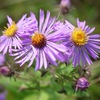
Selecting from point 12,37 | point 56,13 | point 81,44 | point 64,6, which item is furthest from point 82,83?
point 56,13

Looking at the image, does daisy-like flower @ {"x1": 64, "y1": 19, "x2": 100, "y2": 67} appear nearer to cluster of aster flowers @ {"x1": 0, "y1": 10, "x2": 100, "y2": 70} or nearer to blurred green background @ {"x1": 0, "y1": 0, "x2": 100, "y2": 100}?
cluster of aster flowers @ {"x1": 0, "y1": 10, "x2": 100, "y2": 70}

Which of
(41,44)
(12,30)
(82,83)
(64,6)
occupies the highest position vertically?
(64,6)

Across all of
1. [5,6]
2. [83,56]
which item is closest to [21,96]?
[83,56]

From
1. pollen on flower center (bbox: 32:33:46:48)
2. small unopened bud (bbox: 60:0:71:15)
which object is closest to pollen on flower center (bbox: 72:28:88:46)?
pollen on flower center (bbox: 32:33:46:48)

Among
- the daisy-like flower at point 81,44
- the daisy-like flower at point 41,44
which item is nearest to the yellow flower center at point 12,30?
the daisy-like flower at point 41,44

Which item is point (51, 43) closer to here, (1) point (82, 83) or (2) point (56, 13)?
(1) point (82, 83)

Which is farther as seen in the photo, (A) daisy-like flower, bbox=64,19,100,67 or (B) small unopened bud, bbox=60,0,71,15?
(B) small unopened bud, bbox=60,0,71,15

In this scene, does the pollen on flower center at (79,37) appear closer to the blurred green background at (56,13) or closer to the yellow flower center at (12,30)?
the yellow flower center at (12,30)

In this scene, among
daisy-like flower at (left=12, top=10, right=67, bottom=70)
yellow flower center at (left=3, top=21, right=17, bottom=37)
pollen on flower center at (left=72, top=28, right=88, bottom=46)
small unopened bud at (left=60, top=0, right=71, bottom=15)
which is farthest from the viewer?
small unopened bud at (left=60, top=0, right=71, bottom=15)
